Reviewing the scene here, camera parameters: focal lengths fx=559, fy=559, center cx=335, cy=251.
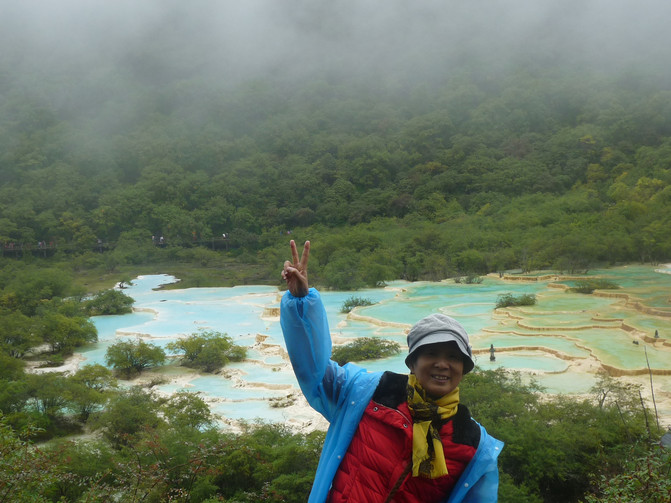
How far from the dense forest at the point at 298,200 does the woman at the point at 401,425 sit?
59.2 inches

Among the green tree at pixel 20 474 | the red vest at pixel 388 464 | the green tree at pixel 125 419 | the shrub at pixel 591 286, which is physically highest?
the red vest at pixel 388 464

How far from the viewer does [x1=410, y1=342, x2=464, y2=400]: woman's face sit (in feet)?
4.91

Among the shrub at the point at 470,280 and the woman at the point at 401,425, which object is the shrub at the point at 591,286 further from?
the woman at the point at 401,425

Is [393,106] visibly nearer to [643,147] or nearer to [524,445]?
[643,147]

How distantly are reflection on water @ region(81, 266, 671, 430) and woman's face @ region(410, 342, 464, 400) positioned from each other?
20.4 feet

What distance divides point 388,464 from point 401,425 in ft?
0.35

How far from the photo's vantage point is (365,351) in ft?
32.6

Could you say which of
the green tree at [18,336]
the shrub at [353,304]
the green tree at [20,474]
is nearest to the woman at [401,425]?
the green tree at [20,474]

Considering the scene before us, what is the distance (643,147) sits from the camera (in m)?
33.2

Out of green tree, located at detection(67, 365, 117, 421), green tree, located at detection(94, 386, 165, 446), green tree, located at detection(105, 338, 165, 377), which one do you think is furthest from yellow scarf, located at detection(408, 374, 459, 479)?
green tree, located at detection(105, 338, 165, 377)

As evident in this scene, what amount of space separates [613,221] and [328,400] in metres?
23.8

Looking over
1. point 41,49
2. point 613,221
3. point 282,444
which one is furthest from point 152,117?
point 282,444

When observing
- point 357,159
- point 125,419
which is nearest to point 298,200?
point 357,159

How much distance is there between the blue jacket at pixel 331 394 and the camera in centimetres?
146
